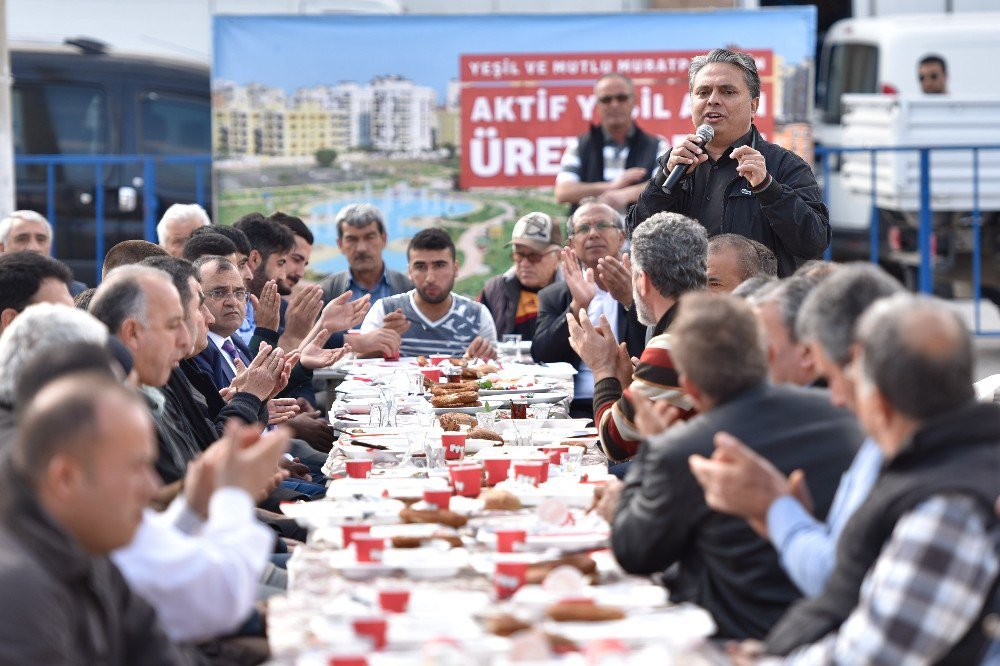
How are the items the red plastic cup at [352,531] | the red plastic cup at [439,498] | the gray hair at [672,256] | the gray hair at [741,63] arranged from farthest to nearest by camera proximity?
the gray hair at [741,63] → the gray hair at [672,256] → the red plastic cup at [439,498] → the red plastic cup at [352,531]

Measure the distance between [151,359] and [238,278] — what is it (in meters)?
2.09

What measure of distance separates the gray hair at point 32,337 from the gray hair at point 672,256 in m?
2.12

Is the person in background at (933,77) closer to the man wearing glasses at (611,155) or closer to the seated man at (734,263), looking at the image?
the man wearing glasses at (611,155)

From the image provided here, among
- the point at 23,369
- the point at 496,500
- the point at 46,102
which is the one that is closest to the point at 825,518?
the point at 496,500

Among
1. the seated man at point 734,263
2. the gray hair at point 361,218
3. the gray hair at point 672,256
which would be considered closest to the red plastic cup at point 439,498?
the gray hair at point 672,256

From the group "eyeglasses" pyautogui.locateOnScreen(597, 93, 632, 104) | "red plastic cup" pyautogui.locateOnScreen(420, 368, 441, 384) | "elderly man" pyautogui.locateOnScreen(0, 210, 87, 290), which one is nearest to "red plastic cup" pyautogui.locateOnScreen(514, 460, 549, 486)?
"red plastic cup" pyautogui.locateOnScreen(420, 368, 441, 384)

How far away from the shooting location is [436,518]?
351 cm

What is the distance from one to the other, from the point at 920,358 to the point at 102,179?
950 cm

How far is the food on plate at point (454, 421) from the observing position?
16.5 feet

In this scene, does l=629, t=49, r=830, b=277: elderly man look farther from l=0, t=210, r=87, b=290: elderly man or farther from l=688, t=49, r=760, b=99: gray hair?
l=0, t=210, r=87, b=290: elderly man

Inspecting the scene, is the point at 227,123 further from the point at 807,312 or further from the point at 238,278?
the point at 807,312

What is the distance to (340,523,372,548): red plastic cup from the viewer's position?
3363 millimetres

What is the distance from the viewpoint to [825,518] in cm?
305

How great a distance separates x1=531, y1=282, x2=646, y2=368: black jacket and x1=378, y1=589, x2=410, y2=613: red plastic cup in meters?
3.85
